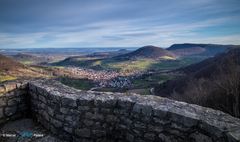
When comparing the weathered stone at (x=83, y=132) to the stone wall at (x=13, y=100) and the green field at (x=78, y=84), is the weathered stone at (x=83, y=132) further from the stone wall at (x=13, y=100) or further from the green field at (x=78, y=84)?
the green field at (x=78, y=84)

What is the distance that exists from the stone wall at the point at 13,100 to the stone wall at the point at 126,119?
103 centimetres

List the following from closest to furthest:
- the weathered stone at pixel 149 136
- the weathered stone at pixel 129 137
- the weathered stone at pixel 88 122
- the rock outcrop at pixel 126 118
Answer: the rock outcrop at pixel 126 118, the weathered stone at pixel 149 136, the weathered stone at pixel 129 137, the weathered stone at pixel 88 122

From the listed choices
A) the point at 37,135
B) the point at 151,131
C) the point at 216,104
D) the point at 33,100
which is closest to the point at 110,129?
the point at 151,131

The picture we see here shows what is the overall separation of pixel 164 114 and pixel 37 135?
12.2ft

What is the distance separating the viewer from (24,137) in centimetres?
577

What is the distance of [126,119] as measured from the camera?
16.8 feet

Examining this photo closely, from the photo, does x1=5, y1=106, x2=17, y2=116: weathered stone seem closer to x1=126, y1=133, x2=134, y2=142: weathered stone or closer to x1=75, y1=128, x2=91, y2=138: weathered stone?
x1=75, y1=128, x2=91, y2=138: weathered stone

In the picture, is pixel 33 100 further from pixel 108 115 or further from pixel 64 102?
pixel 108 115

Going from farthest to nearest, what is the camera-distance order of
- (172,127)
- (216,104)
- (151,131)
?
(216,104) → (151,131) → (172,127)

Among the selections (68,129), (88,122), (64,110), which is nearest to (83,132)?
(88,122)

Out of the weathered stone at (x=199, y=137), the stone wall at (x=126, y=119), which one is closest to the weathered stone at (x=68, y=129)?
the stone wall at (x=126, y=119)

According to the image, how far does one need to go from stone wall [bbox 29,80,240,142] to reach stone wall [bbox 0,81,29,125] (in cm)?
103

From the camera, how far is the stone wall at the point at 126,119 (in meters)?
4.10

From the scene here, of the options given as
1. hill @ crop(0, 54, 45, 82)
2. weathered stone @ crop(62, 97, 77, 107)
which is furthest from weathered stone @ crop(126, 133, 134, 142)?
hill @ crop(0, 54, 45, 82)
